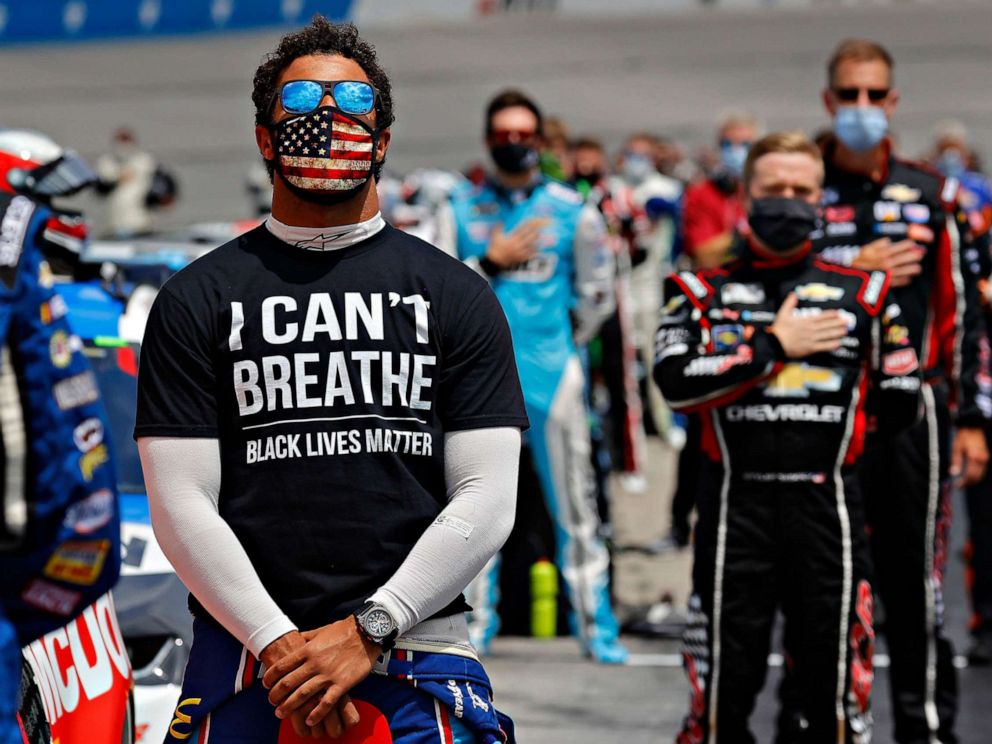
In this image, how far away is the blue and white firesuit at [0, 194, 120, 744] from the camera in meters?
2.79

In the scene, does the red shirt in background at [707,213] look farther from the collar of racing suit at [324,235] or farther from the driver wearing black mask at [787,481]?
the collar of racing suit at [324,235]

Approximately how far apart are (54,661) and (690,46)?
2579 cm

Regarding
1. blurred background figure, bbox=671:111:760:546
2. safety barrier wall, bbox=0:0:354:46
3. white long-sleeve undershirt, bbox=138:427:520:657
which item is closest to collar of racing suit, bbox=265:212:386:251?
white long-sleeve undershirt, bbox=138:427:520:657

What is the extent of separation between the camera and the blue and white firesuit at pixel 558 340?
24.3 feet

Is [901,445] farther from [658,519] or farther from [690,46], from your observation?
[690,46]

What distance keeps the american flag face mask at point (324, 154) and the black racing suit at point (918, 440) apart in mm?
2733

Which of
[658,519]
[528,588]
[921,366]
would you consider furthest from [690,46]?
[921,366]

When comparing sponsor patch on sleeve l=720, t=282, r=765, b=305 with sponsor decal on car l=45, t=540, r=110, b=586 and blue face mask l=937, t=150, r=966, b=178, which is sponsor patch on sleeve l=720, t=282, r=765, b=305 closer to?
sponsor decal on car l=45, t=540, r=110, b=586

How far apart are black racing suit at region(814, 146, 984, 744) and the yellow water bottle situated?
94.6 inches

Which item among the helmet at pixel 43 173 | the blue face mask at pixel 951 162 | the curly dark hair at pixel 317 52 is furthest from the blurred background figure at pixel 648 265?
the curly dark hair at pixel 317 52

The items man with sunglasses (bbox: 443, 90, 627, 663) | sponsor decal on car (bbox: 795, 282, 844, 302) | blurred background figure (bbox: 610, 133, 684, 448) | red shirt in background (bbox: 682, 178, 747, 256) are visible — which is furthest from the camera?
blurred background figure (bbox: 610, 133, 684, 448)

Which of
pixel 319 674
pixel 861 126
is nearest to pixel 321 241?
pixel 319 674

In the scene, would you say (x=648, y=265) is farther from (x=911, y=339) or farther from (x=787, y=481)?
(x=787, y=481)

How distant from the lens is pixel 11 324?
2.86 meters
